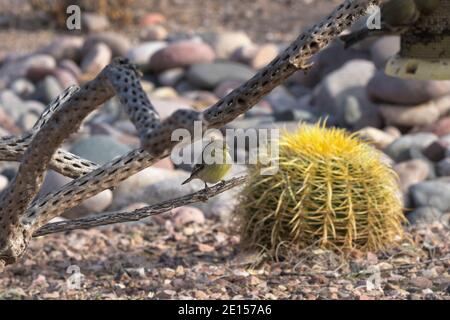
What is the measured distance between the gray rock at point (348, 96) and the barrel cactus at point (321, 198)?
158 inches

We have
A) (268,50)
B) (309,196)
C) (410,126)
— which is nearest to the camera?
(309,196)

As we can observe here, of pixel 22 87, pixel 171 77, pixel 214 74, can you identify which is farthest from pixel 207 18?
pixel 214 74

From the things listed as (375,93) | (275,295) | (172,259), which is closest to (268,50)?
(375,93)

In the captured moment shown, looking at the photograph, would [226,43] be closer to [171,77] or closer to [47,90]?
[171,77]

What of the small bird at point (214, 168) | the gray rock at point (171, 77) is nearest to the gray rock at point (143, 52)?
the gray rock at point (171, 77)

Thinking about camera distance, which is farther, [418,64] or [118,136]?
[118,136]

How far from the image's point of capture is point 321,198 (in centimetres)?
472

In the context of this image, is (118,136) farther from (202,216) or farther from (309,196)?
(309,196)

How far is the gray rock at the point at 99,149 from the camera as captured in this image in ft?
24.0

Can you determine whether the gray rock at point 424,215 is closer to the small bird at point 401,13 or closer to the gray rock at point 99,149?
the small bird at point 401,13

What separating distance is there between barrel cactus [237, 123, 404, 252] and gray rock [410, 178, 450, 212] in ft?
4.56

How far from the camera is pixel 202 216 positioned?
6.31 m

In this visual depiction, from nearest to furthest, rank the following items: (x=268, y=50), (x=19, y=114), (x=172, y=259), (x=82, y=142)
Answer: (x=172, y=259) < (x=82, y=142) < (x=19, y=114) < (x=268, y=50)

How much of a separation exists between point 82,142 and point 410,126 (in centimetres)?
311
